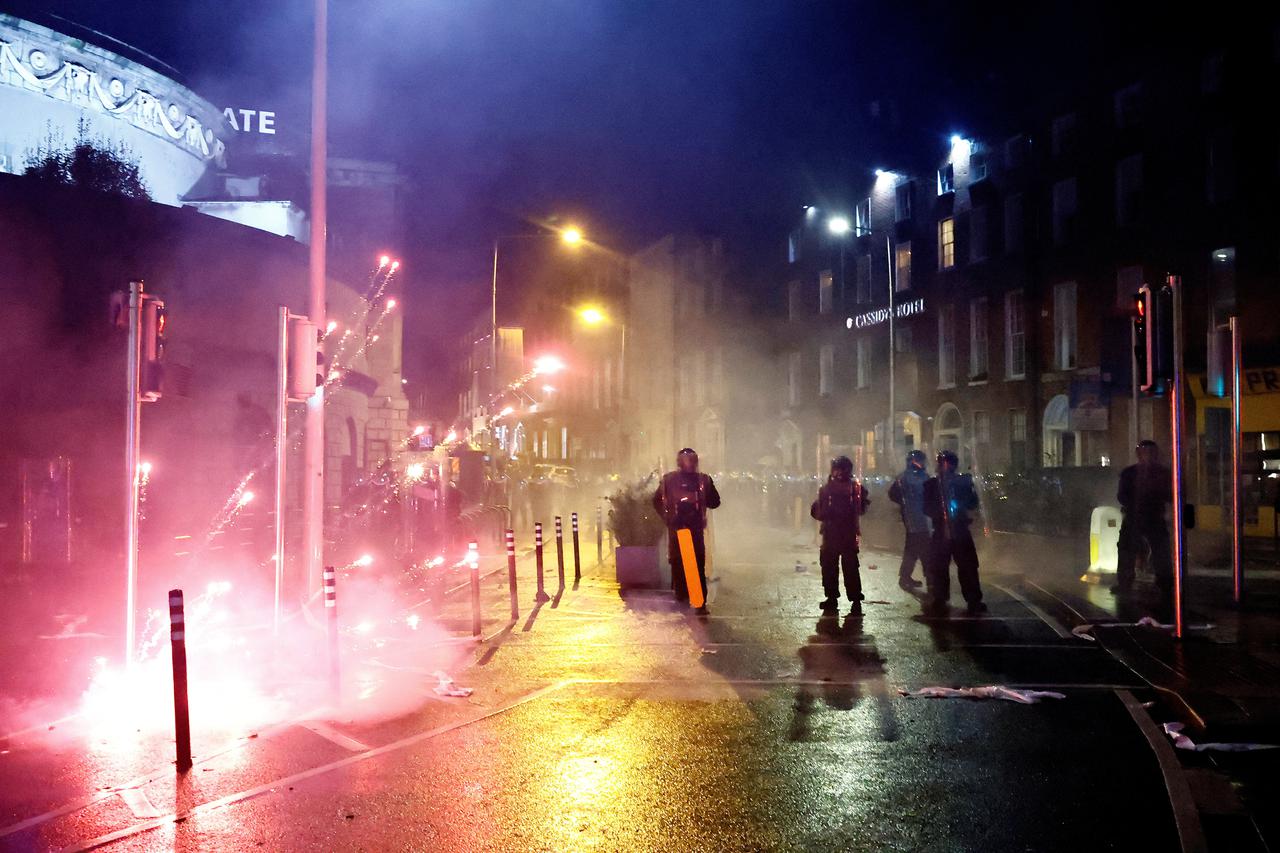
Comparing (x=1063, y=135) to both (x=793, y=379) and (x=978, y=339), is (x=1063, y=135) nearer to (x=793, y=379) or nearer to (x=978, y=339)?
(x=978, y=339)

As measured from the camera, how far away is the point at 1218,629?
383 inches

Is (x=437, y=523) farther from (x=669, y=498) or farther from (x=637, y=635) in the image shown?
(x=637, y=635)

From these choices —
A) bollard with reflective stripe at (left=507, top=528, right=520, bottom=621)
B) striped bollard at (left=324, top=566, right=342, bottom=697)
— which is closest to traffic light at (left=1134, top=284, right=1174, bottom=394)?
bollard with reflective stripe at (left=507, top=528, right=520, bottom=621)

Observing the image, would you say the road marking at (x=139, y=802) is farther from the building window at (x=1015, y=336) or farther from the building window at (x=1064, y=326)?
the building window at (x=1015, y=336)

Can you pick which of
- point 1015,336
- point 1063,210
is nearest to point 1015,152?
point 1063,210

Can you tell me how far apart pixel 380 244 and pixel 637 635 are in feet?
103

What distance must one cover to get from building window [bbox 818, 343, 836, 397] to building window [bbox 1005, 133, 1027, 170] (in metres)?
11.7

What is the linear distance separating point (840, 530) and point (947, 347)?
26.8 metres

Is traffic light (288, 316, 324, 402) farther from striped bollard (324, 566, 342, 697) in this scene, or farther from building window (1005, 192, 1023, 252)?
building window (1005, 192, 1023, 252)

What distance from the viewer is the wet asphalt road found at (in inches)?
183

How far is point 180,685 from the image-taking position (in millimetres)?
5934

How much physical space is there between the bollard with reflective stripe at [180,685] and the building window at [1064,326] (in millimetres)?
29462

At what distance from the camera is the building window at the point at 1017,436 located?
32688 millimetres

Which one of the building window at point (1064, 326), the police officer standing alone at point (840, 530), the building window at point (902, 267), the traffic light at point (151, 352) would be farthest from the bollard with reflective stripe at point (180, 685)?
the building window at point (902, 267)
